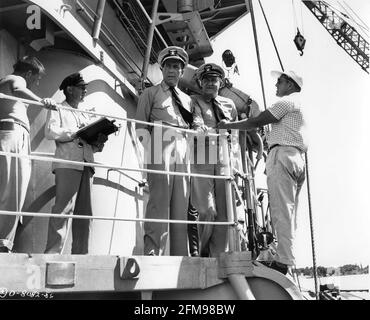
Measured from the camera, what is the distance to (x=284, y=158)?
339cm

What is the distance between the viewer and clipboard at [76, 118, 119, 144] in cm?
325

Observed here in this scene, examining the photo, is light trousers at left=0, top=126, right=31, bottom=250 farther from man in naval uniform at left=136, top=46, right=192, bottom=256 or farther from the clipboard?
man in naval uniform at left=136, top=46, right=192, bottom=256

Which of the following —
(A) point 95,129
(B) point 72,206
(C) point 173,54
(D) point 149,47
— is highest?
(D) point 149,47

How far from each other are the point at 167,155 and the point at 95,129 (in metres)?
0.56

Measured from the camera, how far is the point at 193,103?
385 centimetres

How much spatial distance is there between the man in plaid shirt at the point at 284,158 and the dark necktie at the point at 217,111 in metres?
0.23

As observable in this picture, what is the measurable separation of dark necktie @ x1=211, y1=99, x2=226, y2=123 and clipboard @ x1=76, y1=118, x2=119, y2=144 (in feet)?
3.09

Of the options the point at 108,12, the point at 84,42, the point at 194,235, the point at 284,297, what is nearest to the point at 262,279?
the point at 284,297

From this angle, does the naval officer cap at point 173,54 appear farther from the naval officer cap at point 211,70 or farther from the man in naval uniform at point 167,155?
the naval officer cap at point 211,70

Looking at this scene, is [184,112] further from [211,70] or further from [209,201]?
[209,201]

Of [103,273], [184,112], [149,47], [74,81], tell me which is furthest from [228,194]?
[149,47]

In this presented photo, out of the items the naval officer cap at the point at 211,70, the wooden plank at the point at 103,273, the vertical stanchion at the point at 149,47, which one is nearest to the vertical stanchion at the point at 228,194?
the wooden plank at the point at 103,273
